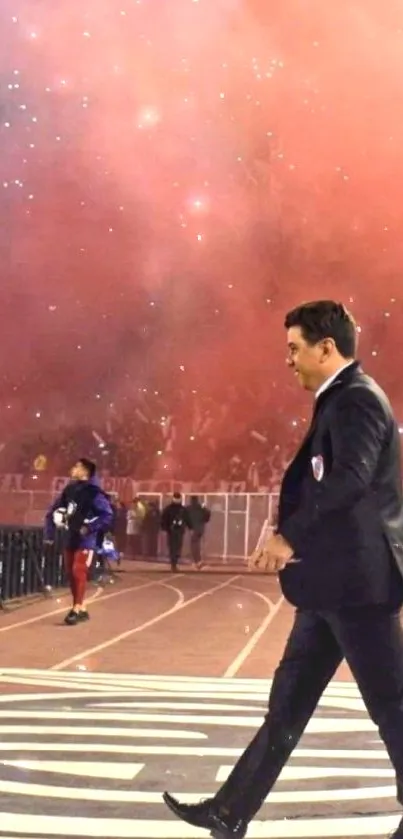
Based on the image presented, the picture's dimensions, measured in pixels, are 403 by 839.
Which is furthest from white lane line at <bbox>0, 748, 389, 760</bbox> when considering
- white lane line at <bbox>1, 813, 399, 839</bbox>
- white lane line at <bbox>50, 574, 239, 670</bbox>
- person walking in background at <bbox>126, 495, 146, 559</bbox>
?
person walking in background at <bbox>126, 495, 146, 559</bbox>

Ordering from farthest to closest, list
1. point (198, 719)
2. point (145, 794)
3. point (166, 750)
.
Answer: point (198, 719), point (166, 750), point (145, 794)

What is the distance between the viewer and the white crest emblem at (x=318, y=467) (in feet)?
11.7

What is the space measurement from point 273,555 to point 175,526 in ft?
63.5

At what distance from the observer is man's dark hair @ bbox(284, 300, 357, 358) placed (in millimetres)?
3766

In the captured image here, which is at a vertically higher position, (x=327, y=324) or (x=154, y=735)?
(x=327, y=324)

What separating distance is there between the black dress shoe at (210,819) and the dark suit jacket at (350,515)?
699mm

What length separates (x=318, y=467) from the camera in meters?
3.59

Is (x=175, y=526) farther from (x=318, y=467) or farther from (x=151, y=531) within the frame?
(x=318, y=467)

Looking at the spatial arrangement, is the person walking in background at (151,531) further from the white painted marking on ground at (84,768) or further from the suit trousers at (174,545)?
the white painted marking on ground at (84,768)

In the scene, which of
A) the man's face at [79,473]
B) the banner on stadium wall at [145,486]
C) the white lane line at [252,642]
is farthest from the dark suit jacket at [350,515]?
the banner on stadium wall at [145,486]

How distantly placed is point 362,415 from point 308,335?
0.36 meters

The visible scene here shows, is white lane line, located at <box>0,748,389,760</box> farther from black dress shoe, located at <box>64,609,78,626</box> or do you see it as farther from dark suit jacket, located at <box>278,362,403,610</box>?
black dress shoe, located at <box>64,609,78,626</box>

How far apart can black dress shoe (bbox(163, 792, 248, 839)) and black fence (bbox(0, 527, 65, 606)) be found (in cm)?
943

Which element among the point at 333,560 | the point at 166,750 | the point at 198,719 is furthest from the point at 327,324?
the point at 198,719
